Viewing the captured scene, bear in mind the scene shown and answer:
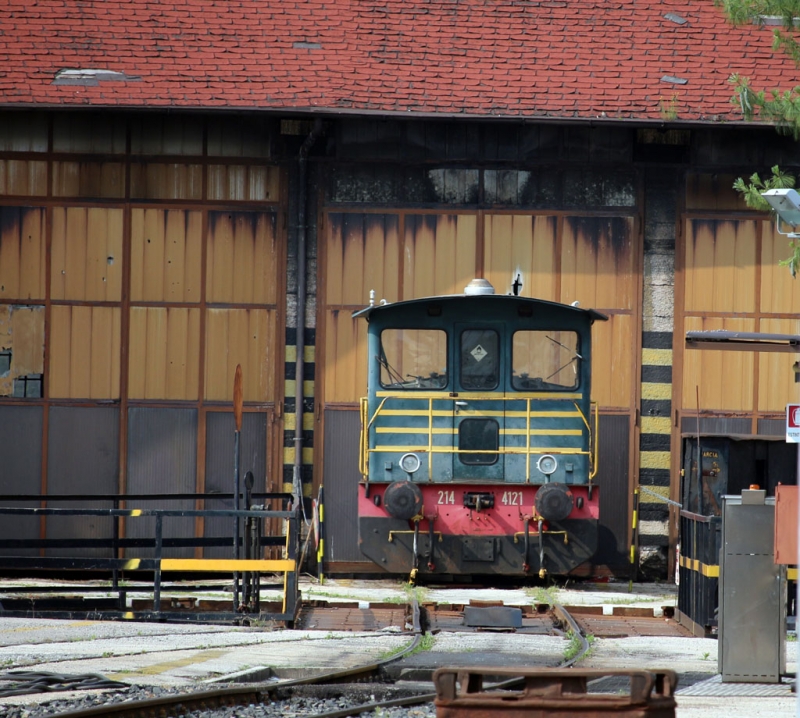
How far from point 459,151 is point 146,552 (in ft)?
22.1

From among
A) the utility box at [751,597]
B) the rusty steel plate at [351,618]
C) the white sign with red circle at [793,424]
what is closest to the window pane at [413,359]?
the rusty steel plate at [351,618]

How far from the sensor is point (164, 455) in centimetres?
1664

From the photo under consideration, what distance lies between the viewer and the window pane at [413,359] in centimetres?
1481

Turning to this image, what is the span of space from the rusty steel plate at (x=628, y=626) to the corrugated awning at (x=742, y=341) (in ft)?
8.67

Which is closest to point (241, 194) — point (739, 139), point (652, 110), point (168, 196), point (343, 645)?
point (168, 196)

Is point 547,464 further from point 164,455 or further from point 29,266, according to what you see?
point 29,266

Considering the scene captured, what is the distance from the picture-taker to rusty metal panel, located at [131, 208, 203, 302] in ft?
54.4

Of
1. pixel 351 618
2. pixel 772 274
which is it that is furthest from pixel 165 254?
pixel 772 274

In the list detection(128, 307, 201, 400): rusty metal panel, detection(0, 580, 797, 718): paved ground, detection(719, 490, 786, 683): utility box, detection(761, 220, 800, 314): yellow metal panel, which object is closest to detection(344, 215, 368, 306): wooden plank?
detection(128, 307, 201, 400): rusty metal panel

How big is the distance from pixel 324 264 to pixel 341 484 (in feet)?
9.30

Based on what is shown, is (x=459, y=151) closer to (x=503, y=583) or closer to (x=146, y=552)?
(x=503, y=583)

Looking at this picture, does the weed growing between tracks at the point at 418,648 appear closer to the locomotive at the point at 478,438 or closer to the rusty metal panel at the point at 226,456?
the locomotive at the point at 478,438

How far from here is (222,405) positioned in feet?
54.5

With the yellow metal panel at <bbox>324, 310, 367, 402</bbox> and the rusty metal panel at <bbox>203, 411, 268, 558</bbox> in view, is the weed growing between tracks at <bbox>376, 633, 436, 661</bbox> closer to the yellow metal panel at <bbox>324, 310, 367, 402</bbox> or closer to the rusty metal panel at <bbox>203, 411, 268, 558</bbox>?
the yellow metal panel at <bbox>324, 310, 367, 402</bbox>
